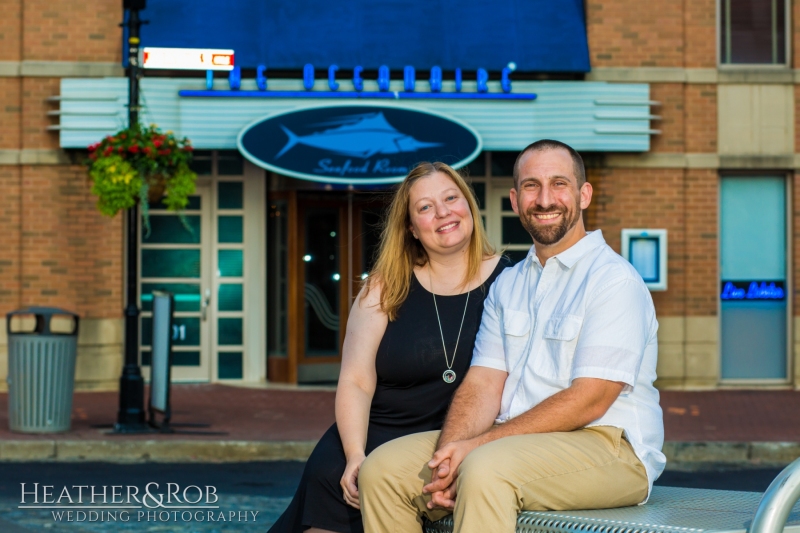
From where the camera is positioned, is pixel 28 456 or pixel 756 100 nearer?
pixel 28 456

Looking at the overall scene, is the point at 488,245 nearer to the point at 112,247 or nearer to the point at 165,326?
the point at 165,326

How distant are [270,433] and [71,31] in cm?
644

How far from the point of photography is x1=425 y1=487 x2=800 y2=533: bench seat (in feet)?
A: 9.18

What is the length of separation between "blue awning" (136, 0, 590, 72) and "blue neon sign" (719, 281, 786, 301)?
3.49 meters

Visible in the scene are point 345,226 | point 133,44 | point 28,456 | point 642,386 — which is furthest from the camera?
point 345,226

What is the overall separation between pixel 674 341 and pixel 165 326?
22.3 feet

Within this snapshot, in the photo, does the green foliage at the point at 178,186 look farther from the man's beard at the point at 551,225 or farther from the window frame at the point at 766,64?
the window frame at the point at 766,64

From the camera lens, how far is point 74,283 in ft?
44.0

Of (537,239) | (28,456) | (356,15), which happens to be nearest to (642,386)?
(537,239)

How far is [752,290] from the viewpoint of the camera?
555 inches

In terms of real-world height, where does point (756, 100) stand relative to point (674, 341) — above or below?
above

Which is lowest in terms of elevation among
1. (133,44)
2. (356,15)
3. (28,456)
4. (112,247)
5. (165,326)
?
(28,456)

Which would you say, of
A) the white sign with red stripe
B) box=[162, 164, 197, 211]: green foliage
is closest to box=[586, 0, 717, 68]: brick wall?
the white sign with red stripe

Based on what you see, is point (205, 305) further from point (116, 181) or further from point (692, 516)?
point (692, 516)
